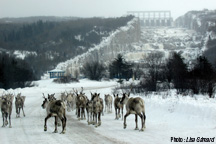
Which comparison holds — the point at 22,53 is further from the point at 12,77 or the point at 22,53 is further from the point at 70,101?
the point at 70,101

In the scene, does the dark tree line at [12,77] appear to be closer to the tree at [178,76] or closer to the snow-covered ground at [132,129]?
the tree at [178,76]

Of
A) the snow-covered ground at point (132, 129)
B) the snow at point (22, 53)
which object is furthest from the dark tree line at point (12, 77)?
the snow at point (22, 53)

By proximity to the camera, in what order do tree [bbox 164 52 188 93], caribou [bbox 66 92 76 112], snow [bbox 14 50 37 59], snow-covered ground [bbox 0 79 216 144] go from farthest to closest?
snow [bbox 14 50 37 59], tree [bbox 164 52 188 93], caribou [bbox 66 92 76 112], snow-covered ground [bbox 0 79 216 144]

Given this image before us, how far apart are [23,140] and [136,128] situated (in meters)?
5.08

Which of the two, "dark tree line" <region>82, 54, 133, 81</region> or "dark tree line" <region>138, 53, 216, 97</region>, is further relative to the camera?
"dark tree line" <region>82, 54, 133, 81</region>

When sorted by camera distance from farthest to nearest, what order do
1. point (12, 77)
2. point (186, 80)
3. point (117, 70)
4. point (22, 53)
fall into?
point (22, 53) → point (117, 70) → point (12, 77) → point (186, 80)

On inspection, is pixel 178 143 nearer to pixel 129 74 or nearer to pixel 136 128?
pixel 136 128

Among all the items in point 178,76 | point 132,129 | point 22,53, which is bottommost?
point 132,129

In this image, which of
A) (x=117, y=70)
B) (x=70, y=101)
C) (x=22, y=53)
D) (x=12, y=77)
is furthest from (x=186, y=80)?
(x=22, y=53)

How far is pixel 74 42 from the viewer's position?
198 metres

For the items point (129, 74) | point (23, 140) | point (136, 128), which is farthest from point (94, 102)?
point (129, 74)

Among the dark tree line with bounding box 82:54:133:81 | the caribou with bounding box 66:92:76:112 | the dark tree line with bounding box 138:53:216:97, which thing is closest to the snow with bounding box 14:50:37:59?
the dark tree line with bounding box 82:54:133:81

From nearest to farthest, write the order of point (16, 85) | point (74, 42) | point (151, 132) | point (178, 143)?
1. point (178, 143)
2. point (151, 132)
3. point (16, 85)
4. point (74, 42)

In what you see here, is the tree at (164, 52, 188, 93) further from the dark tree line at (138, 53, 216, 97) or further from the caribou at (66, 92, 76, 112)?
the caribou at (66, 92, 76, 112)
